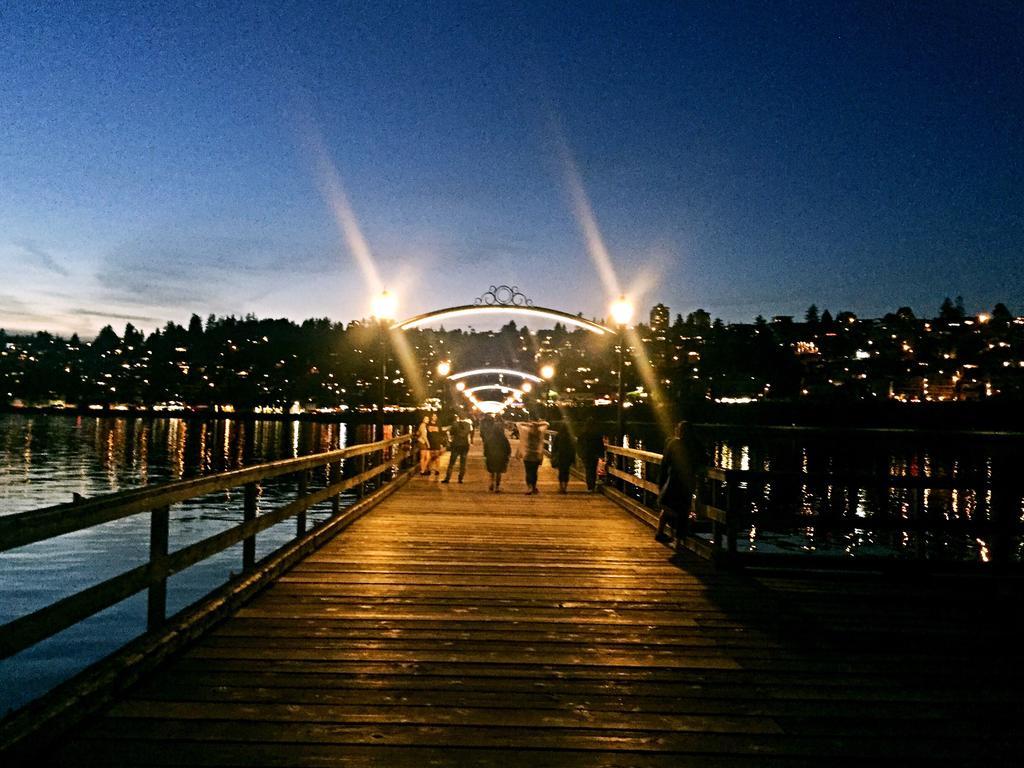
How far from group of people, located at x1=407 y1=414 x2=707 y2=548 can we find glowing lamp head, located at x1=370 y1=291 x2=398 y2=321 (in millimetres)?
3719

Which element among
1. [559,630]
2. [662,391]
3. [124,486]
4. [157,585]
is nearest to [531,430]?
[559,630]

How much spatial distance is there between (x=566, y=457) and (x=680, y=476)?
1123 centimetres

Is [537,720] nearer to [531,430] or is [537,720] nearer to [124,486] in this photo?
[531,430]

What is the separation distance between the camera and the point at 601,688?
18.0 feet

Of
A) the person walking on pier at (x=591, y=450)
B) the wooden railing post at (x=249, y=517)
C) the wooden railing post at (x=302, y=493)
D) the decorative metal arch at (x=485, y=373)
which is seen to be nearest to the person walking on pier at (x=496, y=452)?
the person walking on pier at (x=591, y=450)

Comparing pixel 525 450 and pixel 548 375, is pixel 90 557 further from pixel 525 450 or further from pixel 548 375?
pixel 548 375

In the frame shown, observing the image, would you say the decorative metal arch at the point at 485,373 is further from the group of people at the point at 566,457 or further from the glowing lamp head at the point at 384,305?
the glowing lamp head at the point at 384,305

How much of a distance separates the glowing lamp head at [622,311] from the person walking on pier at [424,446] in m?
6.57

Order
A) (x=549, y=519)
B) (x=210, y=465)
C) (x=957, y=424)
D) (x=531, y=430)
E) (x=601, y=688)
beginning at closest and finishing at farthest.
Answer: (x=601, y=688) < (x=549, y=519) < (x=531, y=430) < (x=210, y=465) < (x=957, y=424)

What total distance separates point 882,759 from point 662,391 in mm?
174637

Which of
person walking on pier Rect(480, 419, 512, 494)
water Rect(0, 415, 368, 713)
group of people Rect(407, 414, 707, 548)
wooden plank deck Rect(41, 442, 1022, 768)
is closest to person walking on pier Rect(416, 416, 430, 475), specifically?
group of people Rect(407, 414, 707, 548)

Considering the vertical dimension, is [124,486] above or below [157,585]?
below

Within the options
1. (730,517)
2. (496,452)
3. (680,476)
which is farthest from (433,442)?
(730,517)

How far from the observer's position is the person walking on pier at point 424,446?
2525 centimetres
